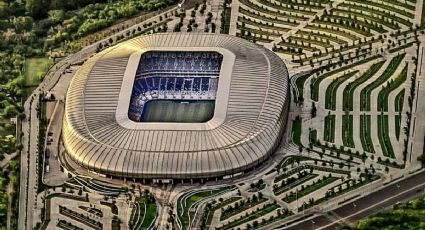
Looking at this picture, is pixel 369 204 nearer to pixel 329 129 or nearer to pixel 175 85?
pixel 329 129

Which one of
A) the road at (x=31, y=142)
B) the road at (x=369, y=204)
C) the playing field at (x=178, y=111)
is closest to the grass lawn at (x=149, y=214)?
the road at (x=31, y=142)

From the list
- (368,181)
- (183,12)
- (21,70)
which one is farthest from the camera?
(183,12)

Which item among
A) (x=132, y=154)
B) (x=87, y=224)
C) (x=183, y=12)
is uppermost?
(x=183, y=12)

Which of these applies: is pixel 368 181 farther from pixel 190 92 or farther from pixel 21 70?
pixel 21 70

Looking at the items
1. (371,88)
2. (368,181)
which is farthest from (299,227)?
(371,88)

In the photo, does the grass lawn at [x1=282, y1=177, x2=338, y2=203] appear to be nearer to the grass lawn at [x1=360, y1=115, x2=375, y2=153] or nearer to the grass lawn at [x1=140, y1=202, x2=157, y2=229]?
the grass lawn at [x1=360, y1=115, x2=375, y2=153]

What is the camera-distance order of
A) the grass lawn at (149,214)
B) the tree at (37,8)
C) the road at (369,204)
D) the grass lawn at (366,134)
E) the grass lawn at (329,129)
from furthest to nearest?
the tree at (37,8) → the grass lawn at (329,129) → the grass lawn at (366,134) → the grass lawn at (149,214) → the road at (369,204)

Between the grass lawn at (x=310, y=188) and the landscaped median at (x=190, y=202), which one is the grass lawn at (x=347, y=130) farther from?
the landscaped median at (x=190, y=202)
